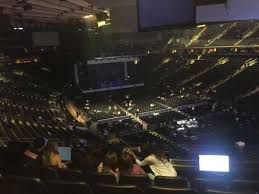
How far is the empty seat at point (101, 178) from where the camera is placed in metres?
5.07

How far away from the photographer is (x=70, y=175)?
531cm

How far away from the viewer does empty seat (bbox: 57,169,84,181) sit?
5.24m

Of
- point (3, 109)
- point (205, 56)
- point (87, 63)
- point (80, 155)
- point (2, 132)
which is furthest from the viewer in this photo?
point (87, 63)

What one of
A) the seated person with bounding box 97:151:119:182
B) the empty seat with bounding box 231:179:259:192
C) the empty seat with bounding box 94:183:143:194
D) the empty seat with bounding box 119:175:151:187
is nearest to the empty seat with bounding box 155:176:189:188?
the empty seat with bounding box 119:175:151:187

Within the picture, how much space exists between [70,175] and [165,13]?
2.18 meters

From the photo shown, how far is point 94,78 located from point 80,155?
11.4 m

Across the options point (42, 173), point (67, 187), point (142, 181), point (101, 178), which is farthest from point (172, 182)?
point (42, 173)

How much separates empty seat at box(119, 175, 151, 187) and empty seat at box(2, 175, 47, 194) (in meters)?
0.86

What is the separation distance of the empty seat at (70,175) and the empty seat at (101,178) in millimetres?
108

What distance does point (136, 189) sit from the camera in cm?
Result: 456

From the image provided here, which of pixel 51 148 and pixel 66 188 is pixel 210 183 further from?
pixel 51 148

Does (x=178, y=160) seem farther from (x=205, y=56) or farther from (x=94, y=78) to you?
(x=94, y=78)

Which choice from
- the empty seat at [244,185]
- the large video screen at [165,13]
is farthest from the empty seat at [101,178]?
the large video screen at [165,13]

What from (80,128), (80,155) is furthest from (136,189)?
(80,128)
